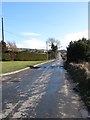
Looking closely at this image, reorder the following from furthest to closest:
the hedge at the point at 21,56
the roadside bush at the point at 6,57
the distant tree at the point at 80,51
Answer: the hedge at the point at 21,56 → the roadside bush at the point at 6,57 → the distant tree at the point at 80,51

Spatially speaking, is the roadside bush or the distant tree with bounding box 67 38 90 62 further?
the roadside bush

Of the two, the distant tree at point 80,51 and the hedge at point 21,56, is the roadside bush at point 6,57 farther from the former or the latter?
the distant tree at point 80,51

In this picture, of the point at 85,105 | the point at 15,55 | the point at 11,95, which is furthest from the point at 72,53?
the point at 15,55

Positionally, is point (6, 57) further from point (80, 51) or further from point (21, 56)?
point (80, 51)

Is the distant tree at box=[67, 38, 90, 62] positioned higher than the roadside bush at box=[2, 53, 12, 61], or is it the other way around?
the distant tree at box=[67, 38, 90, 62]

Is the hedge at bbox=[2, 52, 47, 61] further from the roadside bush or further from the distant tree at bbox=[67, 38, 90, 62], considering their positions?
the distant tree at bbox=[67, 38, 90, 62]

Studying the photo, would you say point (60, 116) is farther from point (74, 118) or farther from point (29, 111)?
point (29, 111)

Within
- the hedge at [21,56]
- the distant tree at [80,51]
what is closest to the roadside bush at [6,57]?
the hedge at [21,56]

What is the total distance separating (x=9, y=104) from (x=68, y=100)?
2.51m

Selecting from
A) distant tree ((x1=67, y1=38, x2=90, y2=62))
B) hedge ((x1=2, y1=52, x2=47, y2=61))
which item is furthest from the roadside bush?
distant tree ((x1=67, y1=38, x2=90, y2=62))

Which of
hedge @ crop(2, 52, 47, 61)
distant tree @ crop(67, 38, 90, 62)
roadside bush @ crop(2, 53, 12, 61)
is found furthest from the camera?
hedge @ crop(2, 52, 47, 61)

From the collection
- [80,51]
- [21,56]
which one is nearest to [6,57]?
[21,56]

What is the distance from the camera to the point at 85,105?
1099cm

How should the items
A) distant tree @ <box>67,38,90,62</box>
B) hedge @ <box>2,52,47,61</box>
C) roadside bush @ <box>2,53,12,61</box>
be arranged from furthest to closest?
hedge @ <box>2,52,47,61</box>, roadside bush @ <box>2,53,12,61</box>, distant tree @ <box>67,38,90,62</box>
